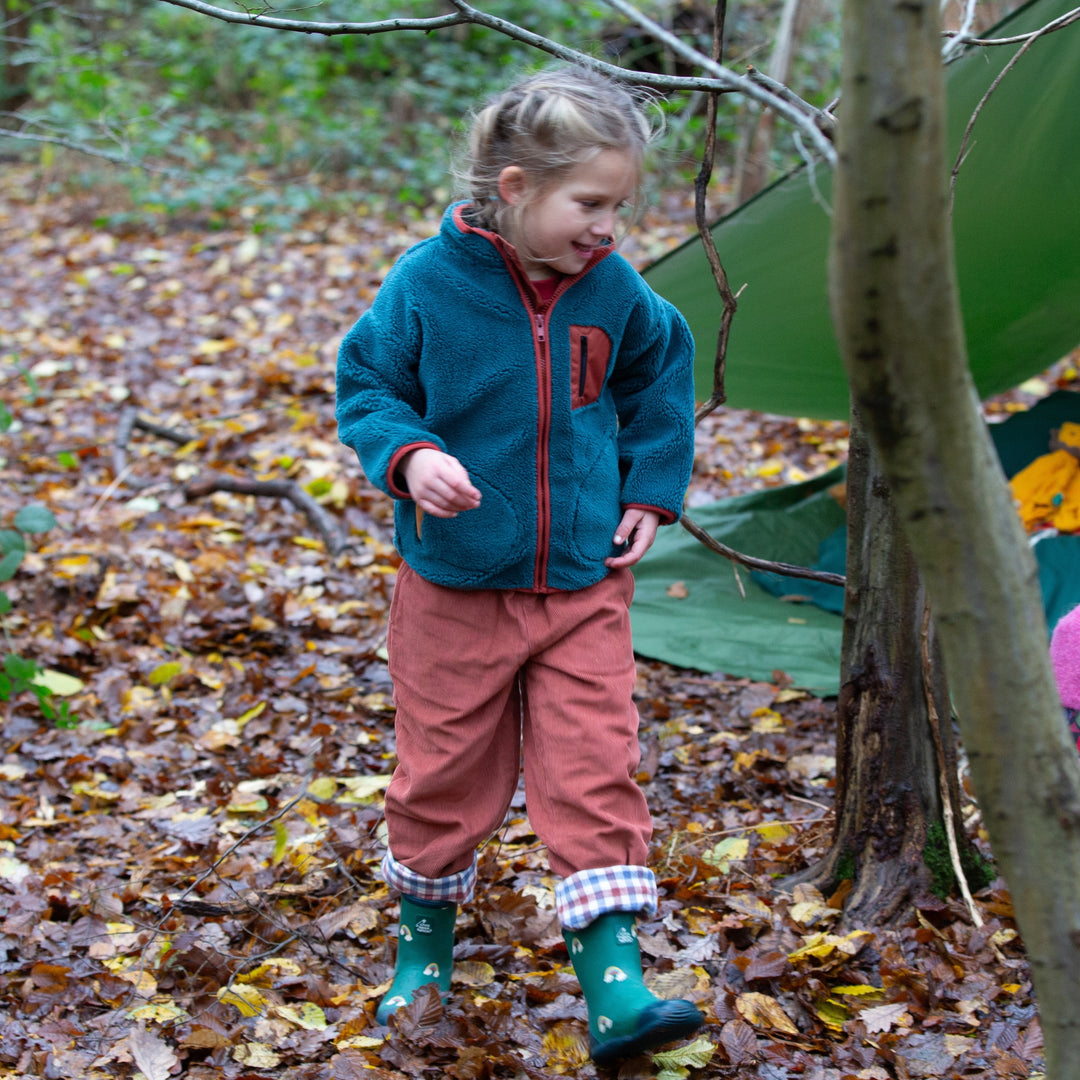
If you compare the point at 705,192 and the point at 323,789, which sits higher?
the point at 705,192

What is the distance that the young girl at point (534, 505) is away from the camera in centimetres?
169

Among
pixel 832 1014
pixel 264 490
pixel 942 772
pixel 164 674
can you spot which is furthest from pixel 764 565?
pixel 264 490

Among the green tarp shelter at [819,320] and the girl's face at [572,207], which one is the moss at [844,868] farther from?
the girl's face at [572,207]

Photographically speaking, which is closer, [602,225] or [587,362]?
[602,225]

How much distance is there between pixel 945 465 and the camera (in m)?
0.93

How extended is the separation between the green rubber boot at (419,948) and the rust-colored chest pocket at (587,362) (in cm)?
89

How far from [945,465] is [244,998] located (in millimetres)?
1662

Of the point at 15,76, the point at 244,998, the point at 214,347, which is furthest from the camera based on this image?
the point at 15,76

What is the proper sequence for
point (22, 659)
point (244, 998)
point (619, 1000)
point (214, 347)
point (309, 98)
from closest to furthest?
1. point (619, 1000)
2. point (244, 998)
3. point (22, 659)
4. point (214, 347)
5. point (309, 98)

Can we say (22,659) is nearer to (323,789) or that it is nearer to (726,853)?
(323,789)

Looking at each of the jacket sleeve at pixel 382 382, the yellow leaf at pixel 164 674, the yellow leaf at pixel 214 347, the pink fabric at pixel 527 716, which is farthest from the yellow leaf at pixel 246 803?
the yellow leaf at pixel 214 347

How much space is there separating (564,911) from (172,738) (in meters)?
1.78

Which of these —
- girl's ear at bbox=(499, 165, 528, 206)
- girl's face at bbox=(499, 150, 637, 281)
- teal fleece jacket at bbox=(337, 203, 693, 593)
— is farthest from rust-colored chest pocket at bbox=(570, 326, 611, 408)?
girl's ear at bbox=(499, 165, 528, 206)

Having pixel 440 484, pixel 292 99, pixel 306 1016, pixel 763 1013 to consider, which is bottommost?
pixel 306 1016
